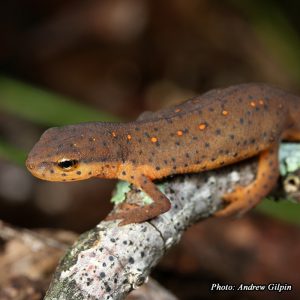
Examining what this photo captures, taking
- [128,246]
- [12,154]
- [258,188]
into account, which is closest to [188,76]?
[12,154]

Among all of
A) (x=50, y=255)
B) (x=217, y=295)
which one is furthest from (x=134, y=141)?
(x=217, y=295)

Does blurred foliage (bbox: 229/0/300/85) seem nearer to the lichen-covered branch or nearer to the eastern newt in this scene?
the eastern newt

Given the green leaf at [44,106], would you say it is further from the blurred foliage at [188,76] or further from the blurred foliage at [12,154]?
the blurred foliage at [12,154]

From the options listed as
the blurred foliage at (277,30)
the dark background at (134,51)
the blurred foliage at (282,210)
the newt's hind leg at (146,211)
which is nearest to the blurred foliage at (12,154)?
the newt's hind leg at (146,211)

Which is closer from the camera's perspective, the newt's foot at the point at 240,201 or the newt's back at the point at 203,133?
the newt's back at the point at 203,133

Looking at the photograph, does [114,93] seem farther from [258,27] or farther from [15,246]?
[15,246]

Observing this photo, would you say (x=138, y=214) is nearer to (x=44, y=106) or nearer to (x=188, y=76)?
(x=44, y=106)

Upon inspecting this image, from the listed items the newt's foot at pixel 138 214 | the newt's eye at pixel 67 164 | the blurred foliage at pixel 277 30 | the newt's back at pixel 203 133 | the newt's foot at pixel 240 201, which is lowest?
the newt's foot at pixel 240 201
